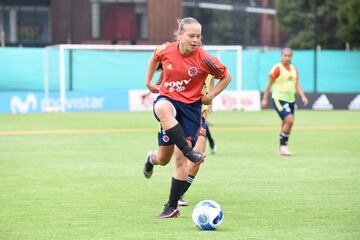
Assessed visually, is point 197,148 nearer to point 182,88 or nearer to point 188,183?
point 188,183

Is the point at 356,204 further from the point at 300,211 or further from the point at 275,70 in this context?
the point at 275,70

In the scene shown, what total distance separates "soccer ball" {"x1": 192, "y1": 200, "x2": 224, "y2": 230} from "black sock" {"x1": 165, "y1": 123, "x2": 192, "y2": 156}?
2.23 ft

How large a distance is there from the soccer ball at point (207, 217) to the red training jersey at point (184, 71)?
4.33ft

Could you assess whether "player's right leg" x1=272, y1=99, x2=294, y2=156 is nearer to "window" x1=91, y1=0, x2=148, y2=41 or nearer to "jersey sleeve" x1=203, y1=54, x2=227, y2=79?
"jersey sleeve" x1=203, y1=54, x2=227, y2=79

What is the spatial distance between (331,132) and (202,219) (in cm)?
1588

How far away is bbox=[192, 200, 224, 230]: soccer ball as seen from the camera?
873 centimetres

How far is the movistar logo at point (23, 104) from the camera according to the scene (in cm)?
3381

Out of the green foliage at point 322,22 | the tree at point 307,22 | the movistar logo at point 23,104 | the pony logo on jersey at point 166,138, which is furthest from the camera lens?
the tree at point 307,22

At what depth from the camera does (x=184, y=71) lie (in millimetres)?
9555

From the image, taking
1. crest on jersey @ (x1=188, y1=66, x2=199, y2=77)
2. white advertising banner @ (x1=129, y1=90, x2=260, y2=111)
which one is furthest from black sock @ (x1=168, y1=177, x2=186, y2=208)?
white advertising banner @ (x1=129, y1=90, x2=260, y2=111)

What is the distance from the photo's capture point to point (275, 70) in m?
17.8

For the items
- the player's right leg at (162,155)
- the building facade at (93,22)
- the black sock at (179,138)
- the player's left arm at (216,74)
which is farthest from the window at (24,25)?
the black sock at (179,138)

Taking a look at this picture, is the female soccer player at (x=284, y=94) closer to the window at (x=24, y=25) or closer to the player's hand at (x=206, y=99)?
the player's hand at (x=206, y=99)

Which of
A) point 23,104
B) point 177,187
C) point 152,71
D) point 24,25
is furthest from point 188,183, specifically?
point 24,25
